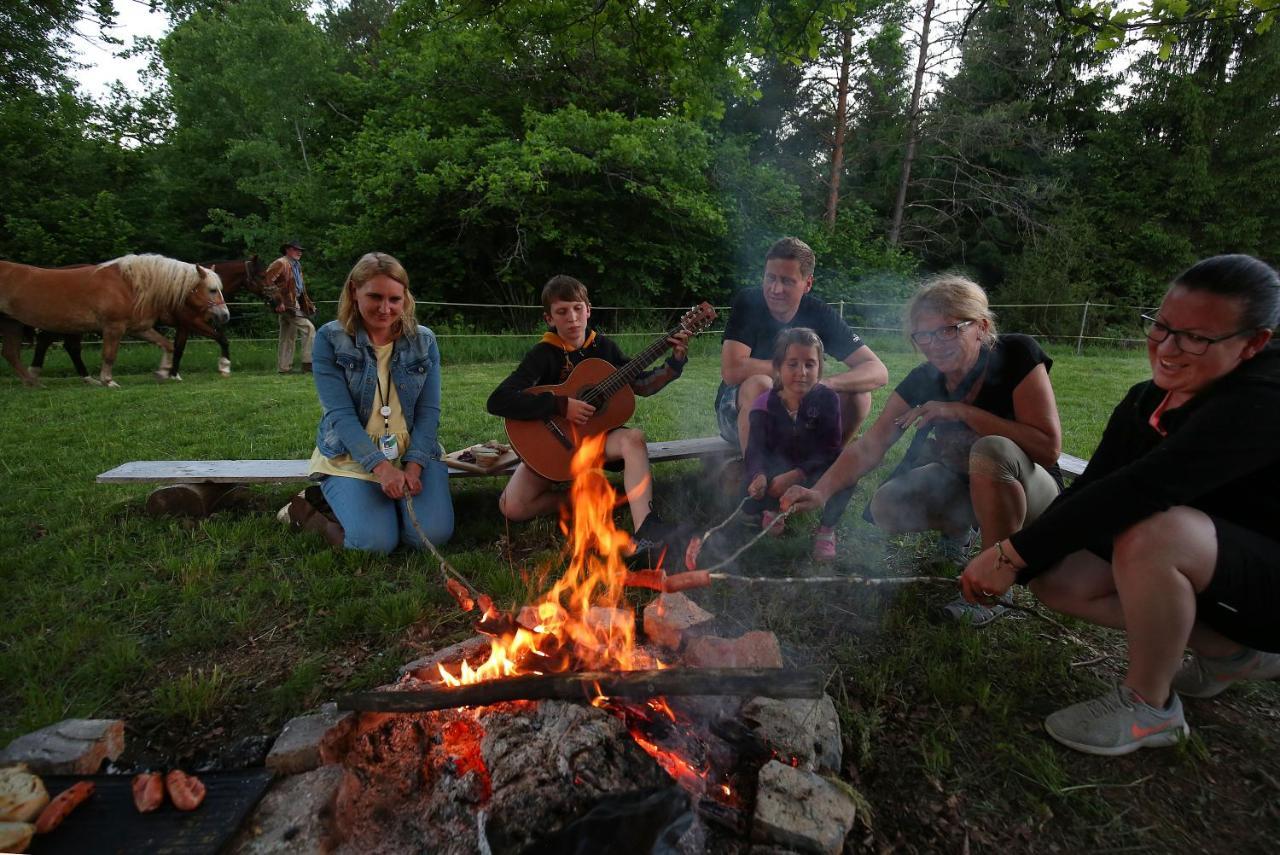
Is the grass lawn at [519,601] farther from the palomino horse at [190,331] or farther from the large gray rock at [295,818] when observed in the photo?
the palomino horse at [190,331]

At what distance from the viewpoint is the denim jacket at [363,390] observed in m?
3.20

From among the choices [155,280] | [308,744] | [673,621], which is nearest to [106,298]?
[155,280]

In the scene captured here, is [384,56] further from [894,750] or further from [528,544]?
[894,750]

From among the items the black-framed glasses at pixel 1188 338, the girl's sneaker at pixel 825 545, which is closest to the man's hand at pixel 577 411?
the girl's sneaker at pixel 825 545

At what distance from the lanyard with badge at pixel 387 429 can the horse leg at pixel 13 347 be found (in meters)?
8.23

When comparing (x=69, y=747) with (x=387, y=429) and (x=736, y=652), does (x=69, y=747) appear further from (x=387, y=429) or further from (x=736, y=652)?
(x=736, y=652)

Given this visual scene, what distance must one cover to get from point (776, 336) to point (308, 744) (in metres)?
3.13

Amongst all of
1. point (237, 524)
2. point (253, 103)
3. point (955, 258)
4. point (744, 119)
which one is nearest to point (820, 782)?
point (237, 524)

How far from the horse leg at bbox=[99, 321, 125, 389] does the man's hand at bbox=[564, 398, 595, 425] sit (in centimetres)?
816

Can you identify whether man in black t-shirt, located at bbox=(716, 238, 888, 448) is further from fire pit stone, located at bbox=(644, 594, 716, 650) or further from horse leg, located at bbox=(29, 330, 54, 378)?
horse leg, located at bbox=(29, 330, 54, 378)

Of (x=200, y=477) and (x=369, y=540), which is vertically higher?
(x=200, y=477)

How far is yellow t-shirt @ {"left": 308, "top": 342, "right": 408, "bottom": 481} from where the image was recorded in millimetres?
3252

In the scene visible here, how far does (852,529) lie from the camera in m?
3.71

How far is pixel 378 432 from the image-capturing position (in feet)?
10.9
